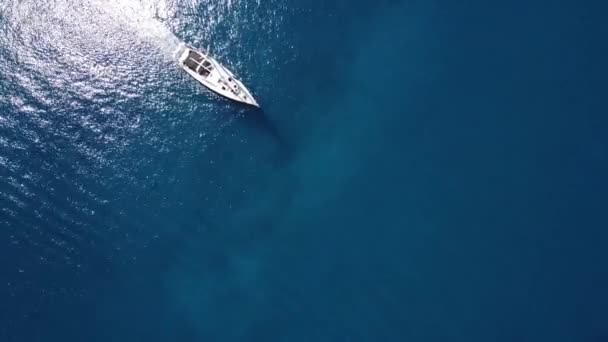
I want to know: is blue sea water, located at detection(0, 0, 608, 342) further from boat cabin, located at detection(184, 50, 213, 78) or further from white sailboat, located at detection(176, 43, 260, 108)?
boat cabin, located at detection(184, 50, 213, 78)

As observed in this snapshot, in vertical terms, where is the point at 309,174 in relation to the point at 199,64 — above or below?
below

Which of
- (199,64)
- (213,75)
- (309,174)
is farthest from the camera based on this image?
(199,64)

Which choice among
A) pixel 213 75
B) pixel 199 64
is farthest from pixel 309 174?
pixel 199 64

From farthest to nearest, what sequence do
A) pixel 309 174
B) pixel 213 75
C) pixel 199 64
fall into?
1. pixel 199 64
2. pixel 213 75
3. pixel 309 174

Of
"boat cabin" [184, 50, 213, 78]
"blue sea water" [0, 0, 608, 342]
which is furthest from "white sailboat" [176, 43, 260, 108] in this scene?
"blue sea water" [0, 0, 608, 342]

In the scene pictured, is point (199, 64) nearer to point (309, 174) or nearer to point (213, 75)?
point (213, 75)

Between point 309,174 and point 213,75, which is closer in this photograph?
point 309,174

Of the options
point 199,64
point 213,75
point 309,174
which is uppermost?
point 199,64
